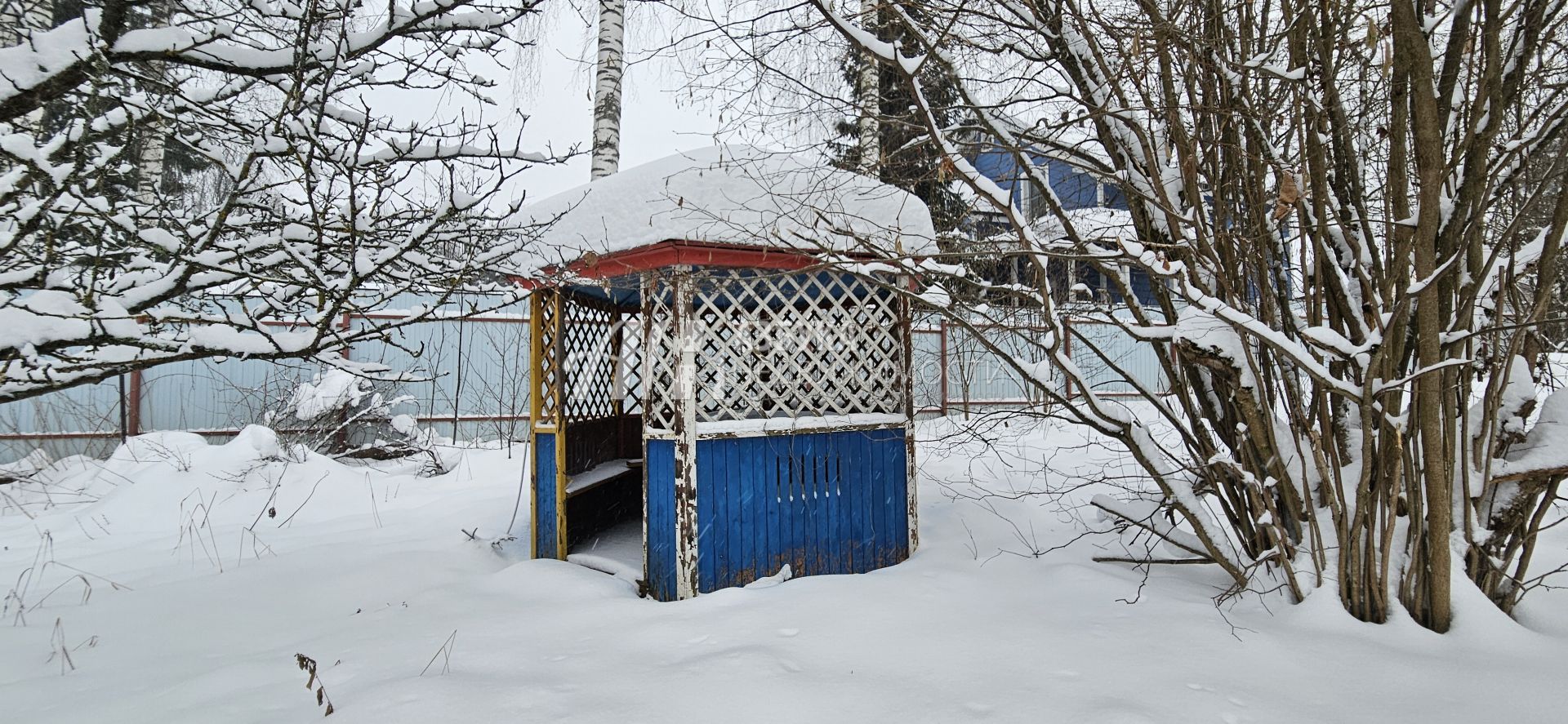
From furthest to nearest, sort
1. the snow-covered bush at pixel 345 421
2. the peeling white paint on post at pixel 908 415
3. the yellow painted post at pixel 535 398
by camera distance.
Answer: the snow-covered bush at pixel 345 421 → the yellow painted post at pixel 535 398 → the peeling white paint on post at pixel 908 415

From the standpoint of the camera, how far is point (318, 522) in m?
5.29

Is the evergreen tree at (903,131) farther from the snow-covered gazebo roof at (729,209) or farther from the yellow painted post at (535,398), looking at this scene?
the yellow painted post at (535,398)

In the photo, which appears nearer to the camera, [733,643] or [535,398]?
[733,643]

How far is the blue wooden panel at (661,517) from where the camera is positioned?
348 cm

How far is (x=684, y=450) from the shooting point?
3.43 meters

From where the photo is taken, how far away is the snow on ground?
6.66 ft

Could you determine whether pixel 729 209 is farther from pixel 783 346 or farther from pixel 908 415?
pixel 908 415

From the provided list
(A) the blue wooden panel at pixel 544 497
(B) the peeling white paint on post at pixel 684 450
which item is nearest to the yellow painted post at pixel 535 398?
(A) the blue wooden panel at pixel 544 497

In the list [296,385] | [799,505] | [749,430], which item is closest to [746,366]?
[749,430]

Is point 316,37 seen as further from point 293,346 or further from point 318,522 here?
point 318,522

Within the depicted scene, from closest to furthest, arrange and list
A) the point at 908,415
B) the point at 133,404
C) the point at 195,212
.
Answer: the point at 195,212
the point at 908,415
the point at 133,404

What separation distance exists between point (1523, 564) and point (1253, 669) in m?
1.05

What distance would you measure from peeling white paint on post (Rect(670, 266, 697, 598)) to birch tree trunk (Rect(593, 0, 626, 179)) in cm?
420

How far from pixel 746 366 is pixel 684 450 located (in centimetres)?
53
